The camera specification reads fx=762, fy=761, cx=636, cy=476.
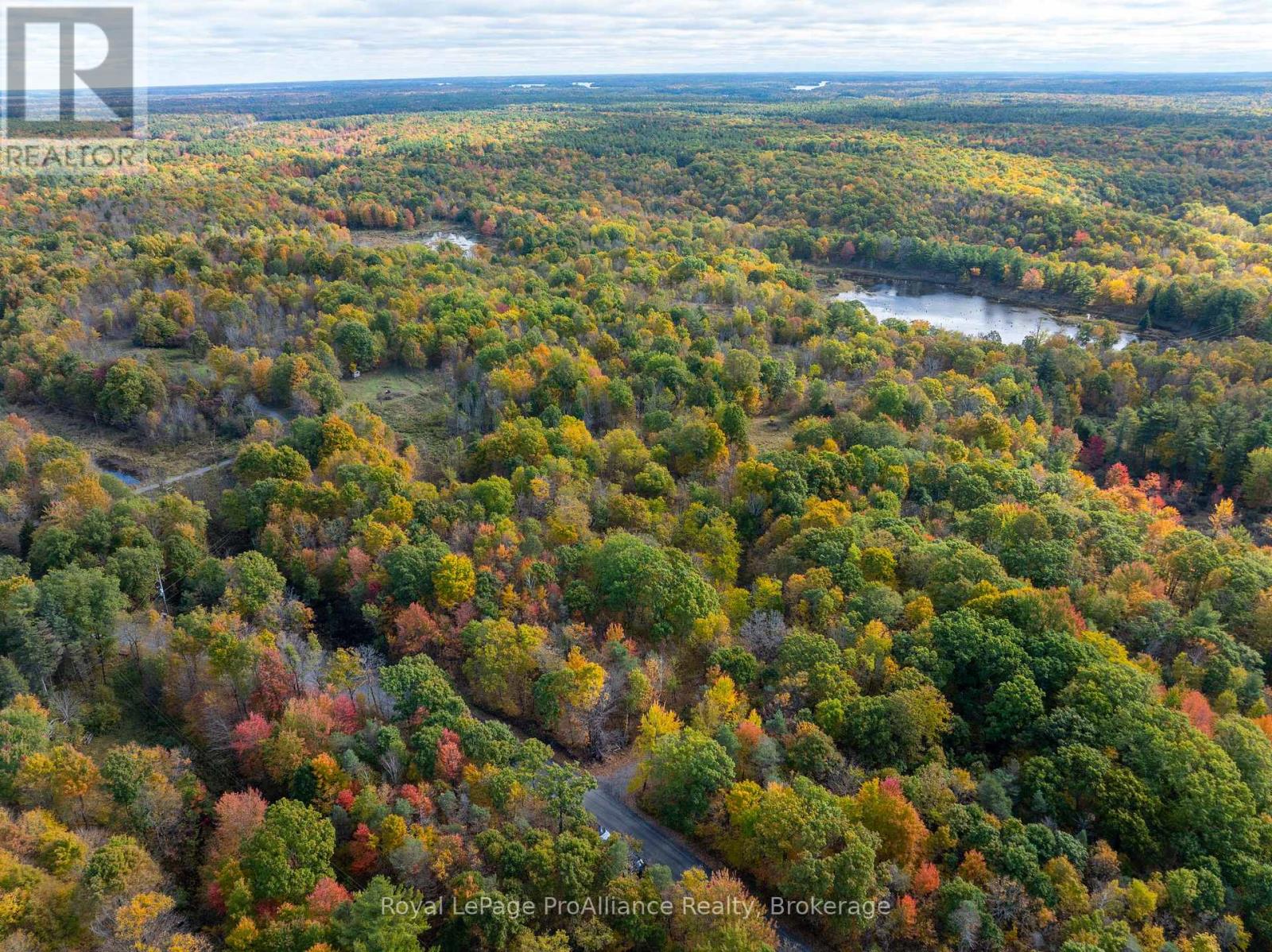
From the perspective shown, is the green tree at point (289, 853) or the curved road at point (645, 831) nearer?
the green tree at point (289, 853)

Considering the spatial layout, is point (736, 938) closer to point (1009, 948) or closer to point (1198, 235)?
point (1009, 948)

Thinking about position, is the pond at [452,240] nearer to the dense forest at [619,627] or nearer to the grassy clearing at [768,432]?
the dense forest at [619,627]

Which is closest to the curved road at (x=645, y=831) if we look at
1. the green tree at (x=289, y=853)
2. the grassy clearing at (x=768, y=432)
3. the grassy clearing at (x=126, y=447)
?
the green tree at (x=289, y=853)

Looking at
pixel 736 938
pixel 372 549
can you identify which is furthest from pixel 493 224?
pixel 736 938

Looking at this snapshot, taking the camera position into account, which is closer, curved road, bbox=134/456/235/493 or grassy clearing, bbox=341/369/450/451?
curved road, bbox=134/456/235/493

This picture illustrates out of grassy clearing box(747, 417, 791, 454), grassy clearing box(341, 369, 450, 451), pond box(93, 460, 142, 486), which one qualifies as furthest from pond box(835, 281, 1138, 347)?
pond box(93, 460, 142, 486)

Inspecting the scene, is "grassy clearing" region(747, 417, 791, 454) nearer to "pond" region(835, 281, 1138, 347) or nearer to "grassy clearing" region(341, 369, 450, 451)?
"grassy clearing" region(341, 369, 450, 451)

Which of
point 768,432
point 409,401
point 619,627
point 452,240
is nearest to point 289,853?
point 619,627
